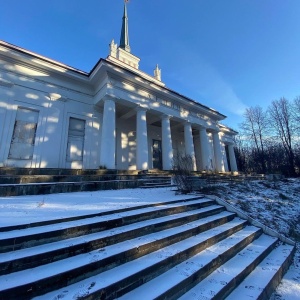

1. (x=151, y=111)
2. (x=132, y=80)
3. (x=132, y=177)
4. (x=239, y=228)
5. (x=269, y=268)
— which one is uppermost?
(x=132, y=80)

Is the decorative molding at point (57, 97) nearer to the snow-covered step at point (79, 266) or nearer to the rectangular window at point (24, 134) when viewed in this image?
the rectangular window at point (24, 134)

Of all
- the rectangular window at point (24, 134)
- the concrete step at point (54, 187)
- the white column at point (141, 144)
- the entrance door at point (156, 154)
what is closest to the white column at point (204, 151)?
the entrance door at point (156, 154)

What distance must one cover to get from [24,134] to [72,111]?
10.2 feet

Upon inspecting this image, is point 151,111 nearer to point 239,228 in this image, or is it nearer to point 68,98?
point 68,98

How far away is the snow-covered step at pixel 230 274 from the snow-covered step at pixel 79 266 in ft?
1.91

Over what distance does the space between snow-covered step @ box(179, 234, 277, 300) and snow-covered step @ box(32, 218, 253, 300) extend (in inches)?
13.2

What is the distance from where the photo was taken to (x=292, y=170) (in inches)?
985

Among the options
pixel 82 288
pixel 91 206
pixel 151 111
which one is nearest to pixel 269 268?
pixel 82 288

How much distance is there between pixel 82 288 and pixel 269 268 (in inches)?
123

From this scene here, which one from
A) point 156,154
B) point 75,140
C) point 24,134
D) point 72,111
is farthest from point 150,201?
point 156,154

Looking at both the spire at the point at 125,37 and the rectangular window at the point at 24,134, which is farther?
the spire at the point at 125,37

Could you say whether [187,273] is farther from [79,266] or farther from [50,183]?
[50,183]

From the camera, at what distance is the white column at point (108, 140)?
34.1 feet

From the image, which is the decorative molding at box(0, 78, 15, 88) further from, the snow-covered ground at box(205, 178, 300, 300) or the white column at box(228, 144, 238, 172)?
the white column at box(228, 144, 238, 172)
